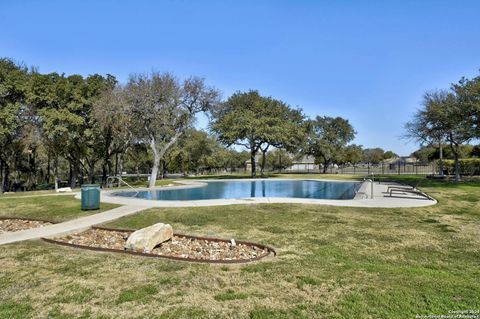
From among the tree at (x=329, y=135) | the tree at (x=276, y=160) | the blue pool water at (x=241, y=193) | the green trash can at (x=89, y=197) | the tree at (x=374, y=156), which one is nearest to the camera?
the green trash can at (x=89, y=197)

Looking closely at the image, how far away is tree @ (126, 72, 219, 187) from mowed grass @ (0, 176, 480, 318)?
15233 mm

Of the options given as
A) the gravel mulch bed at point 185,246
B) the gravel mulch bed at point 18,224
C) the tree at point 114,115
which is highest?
the tree at point 114,115

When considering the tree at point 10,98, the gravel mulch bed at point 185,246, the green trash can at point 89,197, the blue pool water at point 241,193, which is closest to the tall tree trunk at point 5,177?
the tree at point 10,98

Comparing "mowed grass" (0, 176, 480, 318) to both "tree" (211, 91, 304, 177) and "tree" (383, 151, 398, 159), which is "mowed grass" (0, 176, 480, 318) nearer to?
"tree" (211, 91, 304, 177)

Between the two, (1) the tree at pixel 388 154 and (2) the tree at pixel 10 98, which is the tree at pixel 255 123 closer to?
(2) the tree at pixel 10 98

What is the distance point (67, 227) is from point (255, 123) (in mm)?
24445

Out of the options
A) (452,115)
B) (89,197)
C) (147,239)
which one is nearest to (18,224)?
(89,197)

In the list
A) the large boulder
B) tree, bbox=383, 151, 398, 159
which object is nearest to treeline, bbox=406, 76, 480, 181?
the large boulder

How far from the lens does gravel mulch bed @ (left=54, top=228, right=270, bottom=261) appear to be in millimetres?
5953

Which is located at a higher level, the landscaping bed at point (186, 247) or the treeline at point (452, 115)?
the treeline at point (452, 115)

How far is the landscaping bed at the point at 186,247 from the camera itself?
5.80 m

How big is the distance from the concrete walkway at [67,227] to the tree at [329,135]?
38453mm

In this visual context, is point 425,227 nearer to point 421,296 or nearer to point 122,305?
point 421,296

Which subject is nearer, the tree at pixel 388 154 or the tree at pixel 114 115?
the tree at pixel 114 115
